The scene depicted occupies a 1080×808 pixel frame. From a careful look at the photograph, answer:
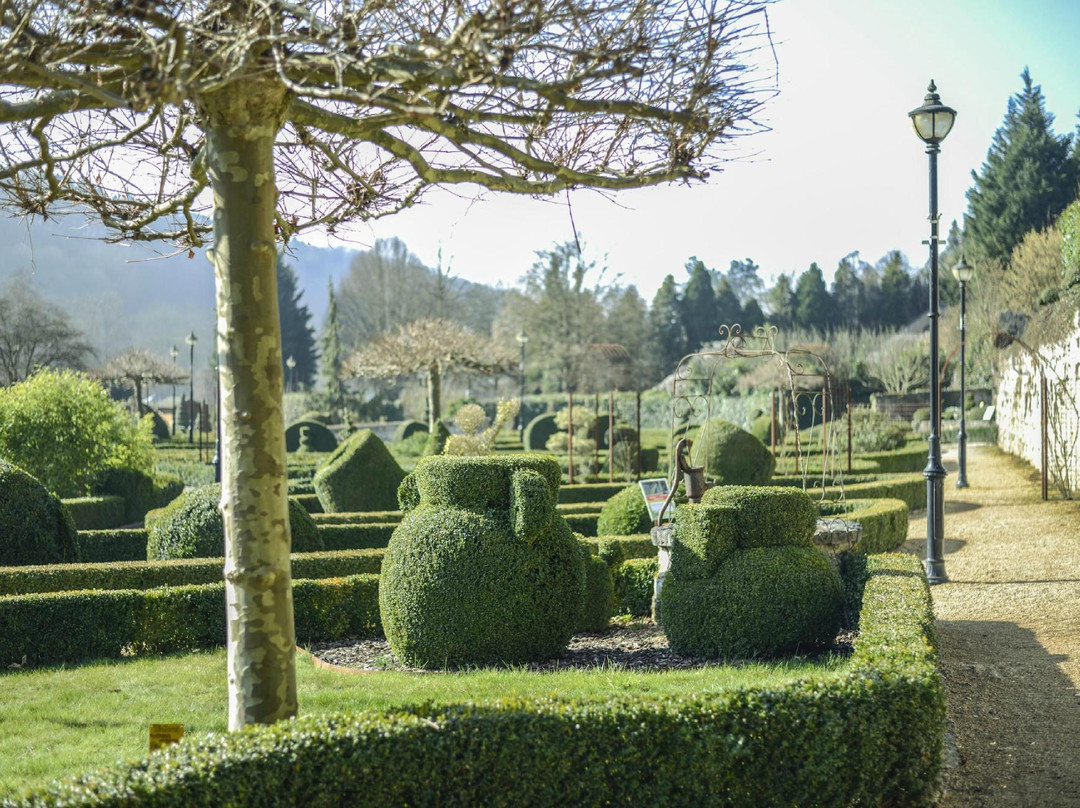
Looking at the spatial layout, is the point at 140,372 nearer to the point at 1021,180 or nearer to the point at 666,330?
the point at 666,330

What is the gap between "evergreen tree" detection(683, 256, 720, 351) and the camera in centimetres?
6153

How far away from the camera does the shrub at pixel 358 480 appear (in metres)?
14.7

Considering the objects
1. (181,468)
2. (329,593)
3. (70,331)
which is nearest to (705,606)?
(329,593)

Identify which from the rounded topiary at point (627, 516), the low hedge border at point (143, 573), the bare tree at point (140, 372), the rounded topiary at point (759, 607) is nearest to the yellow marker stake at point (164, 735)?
the rounded topiary at point (759, 607)

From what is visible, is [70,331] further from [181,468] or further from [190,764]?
[190,764]

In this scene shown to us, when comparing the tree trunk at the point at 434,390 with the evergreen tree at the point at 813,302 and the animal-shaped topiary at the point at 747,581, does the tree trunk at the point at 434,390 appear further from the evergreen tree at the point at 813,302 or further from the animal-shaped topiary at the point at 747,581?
the evergreen tree at the point at 813,302

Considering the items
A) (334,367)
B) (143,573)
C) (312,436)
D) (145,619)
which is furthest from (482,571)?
(334,367)

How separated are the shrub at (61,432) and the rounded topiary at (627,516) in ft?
32.1

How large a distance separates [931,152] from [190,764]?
9440mm

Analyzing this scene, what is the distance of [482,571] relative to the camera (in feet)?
21.0

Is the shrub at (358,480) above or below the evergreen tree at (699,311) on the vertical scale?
below

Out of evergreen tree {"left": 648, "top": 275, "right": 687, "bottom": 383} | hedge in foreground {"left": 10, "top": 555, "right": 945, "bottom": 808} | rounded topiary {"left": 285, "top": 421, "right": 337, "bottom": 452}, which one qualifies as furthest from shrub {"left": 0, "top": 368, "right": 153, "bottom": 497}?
evergreen tree {"left": 648, "top": 275, "right": 687, "bottom": 383}

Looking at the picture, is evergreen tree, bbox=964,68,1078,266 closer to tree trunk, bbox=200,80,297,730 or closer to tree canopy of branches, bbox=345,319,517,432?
tree canopy of branches, bbox=345,319,517,432

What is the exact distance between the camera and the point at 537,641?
21.5 ft
